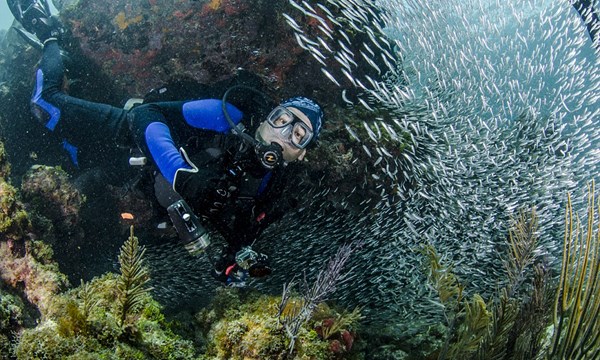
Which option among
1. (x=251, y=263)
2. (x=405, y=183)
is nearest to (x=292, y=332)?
(x=251, y=263)

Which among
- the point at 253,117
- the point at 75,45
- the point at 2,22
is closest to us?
the point at 253,117

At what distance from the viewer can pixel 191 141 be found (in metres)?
4.99

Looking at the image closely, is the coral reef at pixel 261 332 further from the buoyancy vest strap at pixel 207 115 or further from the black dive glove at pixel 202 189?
the buoyancy vest strap at pixel 207 115

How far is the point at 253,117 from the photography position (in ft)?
16.4

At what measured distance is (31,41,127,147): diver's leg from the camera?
5441 millimetres

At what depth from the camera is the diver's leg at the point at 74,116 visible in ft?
17.9

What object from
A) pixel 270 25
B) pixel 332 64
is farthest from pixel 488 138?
pixel 270 25

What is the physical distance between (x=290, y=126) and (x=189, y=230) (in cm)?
199

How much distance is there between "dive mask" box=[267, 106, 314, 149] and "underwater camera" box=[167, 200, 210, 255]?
177 centimetres

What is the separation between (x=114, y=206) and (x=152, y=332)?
3896mm

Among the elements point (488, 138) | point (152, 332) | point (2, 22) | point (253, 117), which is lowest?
point (488, 138)

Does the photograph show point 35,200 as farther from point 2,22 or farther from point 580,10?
point 2,22

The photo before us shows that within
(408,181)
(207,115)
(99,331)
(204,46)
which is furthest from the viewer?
(408,181)

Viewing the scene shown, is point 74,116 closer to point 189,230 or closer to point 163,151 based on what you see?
point 163,151
